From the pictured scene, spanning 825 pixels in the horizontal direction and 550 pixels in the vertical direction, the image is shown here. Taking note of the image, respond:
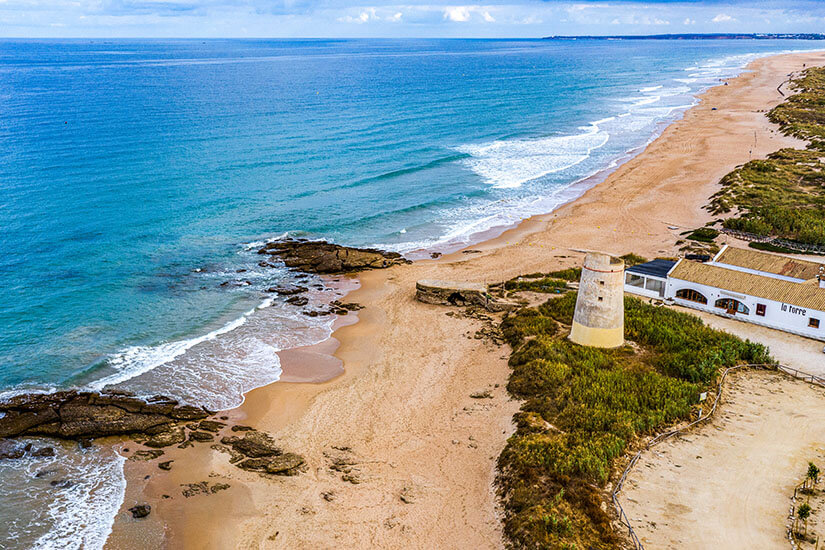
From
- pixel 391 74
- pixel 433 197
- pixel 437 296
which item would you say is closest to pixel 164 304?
pixel 437 296

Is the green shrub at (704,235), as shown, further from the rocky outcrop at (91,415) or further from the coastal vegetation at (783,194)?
the rocky outcrop at (91,415)

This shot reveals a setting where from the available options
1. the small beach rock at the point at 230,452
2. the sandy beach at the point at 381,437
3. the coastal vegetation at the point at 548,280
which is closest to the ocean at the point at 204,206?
the sandy beach at the point at 381,437

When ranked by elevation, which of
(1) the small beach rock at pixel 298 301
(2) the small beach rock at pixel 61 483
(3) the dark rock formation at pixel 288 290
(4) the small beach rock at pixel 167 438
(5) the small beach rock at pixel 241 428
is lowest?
(5) the small beach rock at pixel 241 428

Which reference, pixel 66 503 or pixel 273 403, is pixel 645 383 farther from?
pixel 66 503

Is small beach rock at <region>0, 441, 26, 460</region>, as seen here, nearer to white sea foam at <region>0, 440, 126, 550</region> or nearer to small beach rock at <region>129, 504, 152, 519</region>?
white sea foam at <region>0, 440, 126, 550</region>

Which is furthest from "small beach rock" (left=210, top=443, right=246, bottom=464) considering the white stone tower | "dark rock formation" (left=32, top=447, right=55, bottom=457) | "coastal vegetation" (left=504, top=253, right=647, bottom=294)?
"coastal vegetation" (left=504, top=253, right=647, bottom=294)

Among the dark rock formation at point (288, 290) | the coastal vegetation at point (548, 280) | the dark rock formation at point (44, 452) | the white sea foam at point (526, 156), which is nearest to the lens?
the dark rock formation at point (44, 452)

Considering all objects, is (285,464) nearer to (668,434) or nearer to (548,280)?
(668,434)

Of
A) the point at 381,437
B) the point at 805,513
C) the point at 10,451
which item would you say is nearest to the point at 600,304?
the point at 381,437
